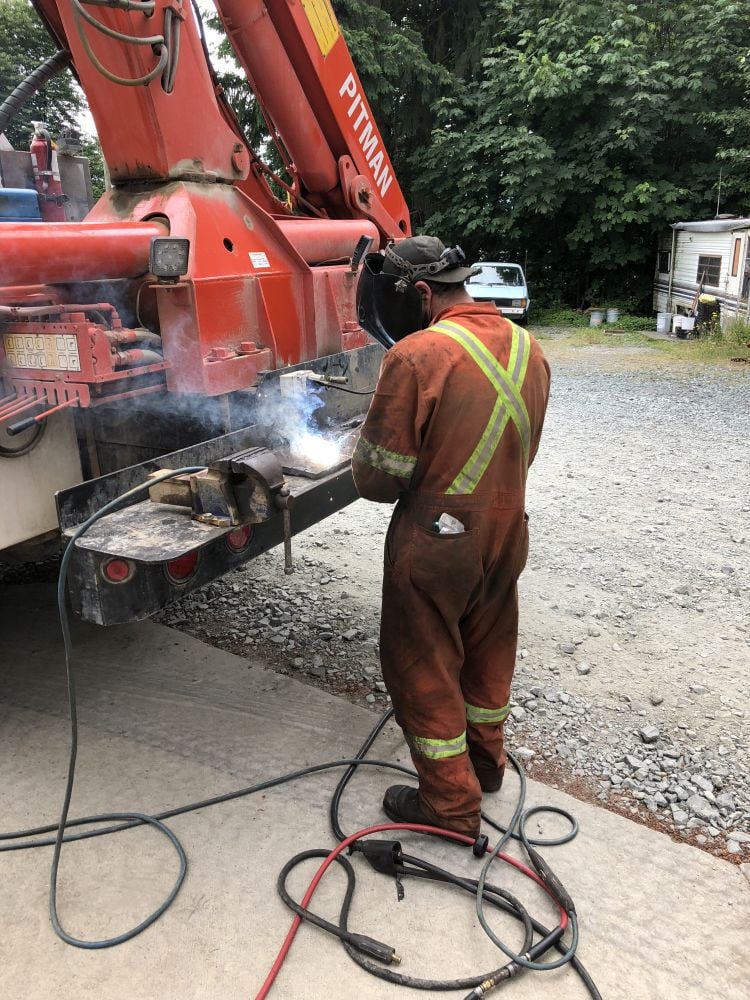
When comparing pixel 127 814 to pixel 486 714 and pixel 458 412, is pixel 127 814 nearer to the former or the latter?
pixel 486 714

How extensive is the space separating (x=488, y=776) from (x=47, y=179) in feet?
12.0

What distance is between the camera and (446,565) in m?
2.13

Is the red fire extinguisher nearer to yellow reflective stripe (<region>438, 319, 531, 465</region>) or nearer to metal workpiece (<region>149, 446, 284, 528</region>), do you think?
metal workpiece (<region>149, 446, 284, 528</region>)

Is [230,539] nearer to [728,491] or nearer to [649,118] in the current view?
[728,491]

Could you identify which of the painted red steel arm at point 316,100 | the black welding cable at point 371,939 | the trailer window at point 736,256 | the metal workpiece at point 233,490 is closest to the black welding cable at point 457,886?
the black welding cable at point 371,939

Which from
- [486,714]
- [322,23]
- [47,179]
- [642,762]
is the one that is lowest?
[642,762]

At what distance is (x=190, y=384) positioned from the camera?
Answer: 266 cm

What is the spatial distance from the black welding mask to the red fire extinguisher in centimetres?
237

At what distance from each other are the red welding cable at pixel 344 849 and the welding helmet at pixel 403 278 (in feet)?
5.05

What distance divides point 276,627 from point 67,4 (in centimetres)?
266

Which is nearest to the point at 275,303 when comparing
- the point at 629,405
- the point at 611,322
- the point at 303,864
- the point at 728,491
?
the point at 303,864

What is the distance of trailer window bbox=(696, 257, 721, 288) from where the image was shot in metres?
14.0

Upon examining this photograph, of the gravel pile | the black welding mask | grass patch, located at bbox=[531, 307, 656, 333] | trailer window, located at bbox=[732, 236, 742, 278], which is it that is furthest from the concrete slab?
grass patch, located at bbox=[531, 307, 656, 333]

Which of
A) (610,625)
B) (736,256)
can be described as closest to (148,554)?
(610,625)
